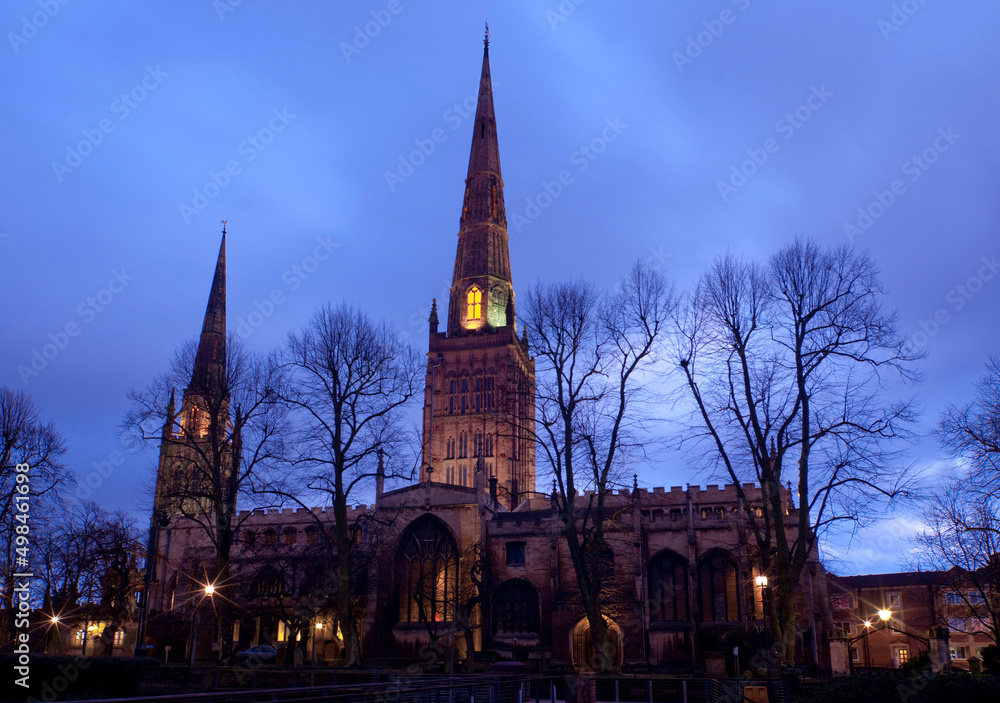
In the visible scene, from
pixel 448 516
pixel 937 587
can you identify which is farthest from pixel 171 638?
pixel 937 587

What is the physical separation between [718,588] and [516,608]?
11018 millimetres

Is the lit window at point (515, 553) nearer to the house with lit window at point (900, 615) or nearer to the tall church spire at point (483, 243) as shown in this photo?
the house with lit window at point (900, 615)

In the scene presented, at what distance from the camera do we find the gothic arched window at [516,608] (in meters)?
43.8

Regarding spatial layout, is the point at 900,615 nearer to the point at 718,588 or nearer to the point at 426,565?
the point at 718,588

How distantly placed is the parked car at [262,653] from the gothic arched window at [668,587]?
66.6ft

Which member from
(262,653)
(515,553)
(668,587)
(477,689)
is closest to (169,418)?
(477,689)

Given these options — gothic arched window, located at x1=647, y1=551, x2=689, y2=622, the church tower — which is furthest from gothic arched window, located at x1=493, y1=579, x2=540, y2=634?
the church tower

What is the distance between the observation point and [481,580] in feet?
134

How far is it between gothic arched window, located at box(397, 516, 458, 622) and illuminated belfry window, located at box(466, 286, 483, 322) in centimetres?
4512

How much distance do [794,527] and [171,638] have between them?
119 feet

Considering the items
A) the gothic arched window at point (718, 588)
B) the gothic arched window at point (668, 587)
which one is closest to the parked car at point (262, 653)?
the gothic arched window at point (668, 587)

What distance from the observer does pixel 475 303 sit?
90.5 meters

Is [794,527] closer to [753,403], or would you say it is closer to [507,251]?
[753,403]

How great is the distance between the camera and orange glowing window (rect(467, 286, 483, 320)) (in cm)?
9000
